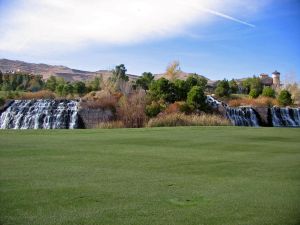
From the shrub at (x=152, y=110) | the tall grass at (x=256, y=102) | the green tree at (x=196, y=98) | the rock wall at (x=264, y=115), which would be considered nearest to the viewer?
the shrub at (x=152, y=110)

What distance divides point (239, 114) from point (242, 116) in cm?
35

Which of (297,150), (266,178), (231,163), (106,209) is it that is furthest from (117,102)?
(106,209)

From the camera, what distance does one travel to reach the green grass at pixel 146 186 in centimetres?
488

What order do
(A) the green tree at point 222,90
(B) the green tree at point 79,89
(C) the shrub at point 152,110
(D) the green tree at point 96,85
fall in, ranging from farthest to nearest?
(A) the green tree at point 222,90 → (D) the green tree at point 96,85 → (B) the green tree at point 79,89 → (C) the shrub at point 152,110

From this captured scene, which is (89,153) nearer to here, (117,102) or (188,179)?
(188,179)

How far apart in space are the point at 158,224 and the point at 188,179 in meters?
2.70

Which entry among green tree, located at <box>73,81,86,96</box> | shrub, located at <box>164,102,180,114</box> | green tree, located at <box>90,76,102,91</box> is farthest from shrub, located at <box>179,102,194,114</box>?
green tree, located at <box>90,76,102,91</box>

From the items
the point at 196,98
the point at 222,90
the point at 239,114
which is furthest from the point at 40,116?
the point at 222,90

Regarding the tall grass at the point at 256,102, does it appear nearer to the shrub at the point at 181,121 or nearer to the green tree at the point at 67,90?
the shrub at the point at 181,121

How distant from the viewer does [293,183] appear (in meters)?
6.99

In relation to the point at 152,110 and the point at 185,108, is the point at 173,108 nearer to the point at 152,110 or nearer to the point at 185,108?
the point at 185,108

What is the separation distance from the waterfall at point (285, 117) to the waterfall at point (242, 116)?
7.50 ft

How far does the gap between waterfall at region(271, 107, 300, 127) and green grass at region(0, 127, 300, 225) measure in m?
27.1

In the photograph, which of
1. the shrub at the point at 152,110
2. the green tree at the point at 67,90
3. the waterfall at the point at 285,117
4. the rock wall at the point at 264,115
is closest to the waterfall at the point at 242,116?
the rock wall at the point at 264,115
